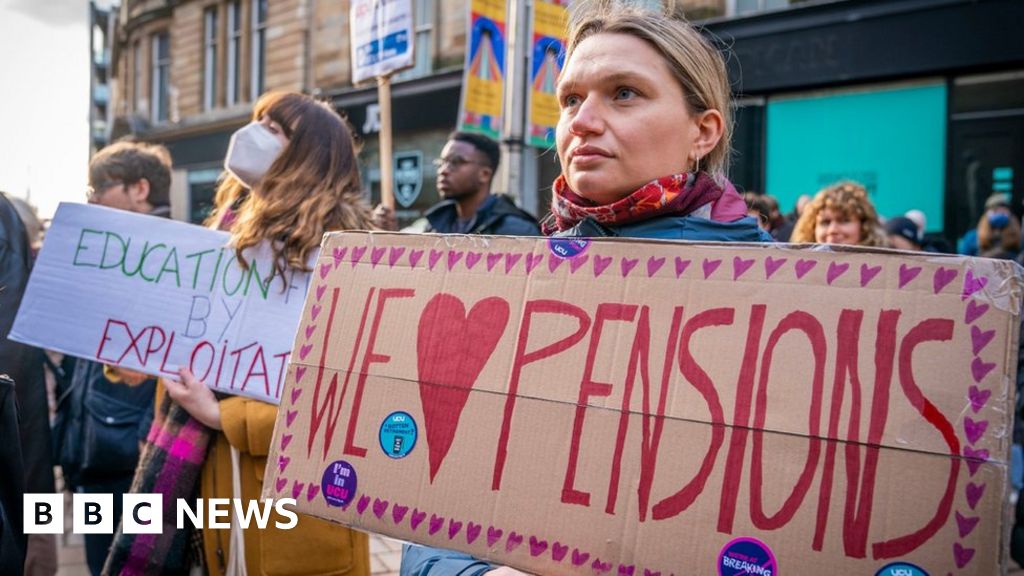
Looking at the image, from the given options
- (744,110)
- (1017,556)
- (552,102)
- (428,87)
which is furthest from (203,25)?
(1017,556)

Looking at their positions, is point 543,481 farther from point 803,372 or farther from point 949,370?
point 949,370

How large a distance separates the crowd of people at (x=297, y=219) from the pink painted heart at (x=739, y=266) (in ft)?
0.65

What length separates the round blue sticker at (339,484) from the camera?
4.21ft

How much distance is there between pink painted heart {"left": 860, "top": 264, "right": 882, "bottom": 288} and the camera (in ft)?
3.43

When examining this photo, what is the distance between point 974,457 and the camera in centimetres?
94

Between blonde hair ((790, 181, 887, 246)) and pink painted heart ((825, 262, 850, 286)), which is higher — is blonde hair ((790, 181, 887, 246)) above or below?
above

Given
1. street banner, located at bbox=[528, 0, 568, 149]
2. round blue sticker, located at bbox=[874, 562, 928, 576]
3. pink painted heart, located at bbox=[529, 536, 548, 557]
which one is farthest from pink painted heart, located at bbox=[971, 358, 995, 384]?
street banner, located at bbox=[528, 0, 568, 149]

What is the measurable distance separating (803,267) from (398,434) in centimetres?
63

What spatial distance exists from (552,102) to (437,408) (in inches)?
188

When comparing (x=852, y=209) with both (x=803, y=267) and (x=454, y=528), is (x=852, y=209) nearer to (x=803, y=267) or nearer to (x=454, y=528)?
(x=803, y=267)

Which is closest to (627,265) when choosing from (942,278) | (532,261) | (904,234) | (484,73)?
(532,261)

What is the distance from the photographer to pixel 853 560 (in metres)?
0.98

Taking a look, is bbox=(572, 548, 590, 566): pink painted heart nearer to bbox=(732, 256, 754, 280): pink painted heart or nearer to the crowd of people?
the crowd of people

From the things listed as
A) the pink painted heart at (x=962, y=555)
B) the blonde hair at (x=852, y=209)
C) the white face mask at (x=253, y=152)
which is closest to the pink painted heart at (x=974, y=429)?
the pink painted heart at (x=962, y=555)
